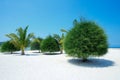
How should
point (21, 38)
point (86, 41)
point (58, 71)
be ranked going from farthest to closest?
point (21, 38) < point (86, 41) < point (58, 71)

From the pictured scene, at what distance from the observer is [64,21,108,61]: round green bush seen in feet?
41.6

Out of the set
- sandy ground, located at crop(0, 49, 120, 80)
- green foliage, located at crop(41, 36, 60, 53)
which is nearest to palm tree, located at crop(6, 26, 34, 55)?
green foliage, located at crop(41, 36, 60, 53)

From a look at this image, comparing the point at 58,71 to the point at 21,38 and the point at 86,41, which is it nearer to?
the point at 86,41

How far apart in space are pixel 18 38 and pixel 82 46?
42.6ft

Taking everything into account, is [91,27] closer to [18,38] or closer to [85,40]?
[85,40]

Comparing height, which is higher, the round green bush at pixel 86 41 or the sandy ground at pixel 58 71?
the round green bush at pixel 86 41

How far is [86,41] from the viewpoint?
12773mm

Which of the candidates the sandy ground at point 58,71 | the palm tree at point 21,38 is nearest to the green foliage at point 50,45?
the palm tree at point 21,38

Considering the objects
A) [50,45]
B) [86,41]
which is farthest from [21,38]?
[86,41]

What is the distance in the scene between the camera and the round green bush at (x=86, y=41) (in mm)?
12680

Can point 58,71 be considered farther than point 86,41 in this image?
No

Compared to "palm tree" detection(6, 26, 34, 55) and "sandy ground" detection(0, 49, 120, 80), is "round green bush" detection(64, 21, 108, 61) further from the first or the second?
"palm tree" detection(6, 26, 34, 55)

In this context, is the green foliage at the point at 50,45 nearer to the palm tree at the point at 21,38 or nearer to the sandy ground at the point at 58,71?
the palm tree at the point at 21,38

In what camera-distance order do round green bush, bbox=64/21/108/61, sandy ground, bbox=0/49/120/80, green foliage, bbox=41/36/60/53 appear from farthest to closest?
green foliage, bbox=41/36/60/53, round green bush, bbox=64/21/108/61, sandy ground, bbox=0/49/120/80
